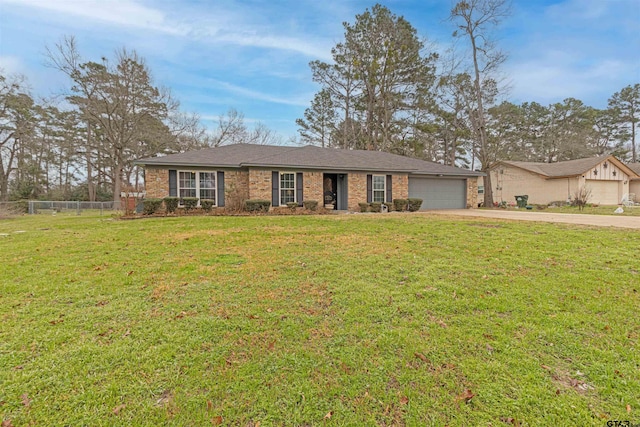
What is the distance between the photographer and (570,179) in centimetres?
2117

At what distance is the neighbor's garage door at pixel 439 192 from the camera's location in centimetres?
1733

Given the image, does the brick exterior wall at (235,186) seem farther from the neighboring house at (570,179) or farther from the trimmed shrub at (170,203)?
the neighboring house at (570,179)

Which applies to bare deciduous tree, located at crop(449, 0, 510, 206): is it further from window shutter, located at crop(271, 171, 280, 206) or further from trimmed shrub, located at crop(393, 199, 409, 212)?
window shutter, located at crop(271, 171, 280, 206)

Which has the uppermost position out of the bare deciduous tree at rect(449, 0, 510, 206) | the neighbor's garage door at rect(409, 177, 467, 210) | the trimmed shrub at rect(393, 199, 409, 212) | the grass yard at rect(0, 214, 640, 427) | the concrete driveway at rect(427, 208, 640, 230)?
the bare deciduous tree at rect(449, 0, 510, 206)

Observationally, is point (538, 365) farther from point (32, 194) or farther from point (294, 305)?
point (32, 194)

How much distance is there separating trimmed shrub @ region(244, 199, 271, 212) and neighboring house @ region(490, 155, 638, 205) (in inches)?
862

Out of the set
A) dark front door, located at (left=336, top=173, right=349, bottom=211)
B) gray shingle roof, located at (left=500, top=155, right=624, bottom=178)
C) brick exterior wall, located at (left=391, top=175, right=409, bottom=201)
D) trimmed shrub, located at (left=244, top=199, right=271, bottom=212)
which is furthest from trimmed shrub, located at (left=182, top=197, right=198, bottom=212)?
gray shingle roof, located at (left=500, top=155, right=624, bottom=178)

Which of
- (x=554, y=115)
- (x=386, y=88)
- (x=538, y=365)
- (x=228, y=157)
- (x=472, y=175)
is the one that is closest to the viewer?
(x=538, y=365)

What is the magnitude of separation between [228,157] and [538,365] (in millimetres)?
14407

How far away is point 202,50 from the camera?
14672 mm

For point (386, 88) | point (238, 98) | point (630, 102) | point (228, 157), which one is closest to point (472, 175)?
point (386, 88)

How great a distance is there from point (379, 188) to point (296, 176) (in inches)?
185

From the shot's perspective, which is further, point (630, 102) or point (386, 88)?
point (630, 102)

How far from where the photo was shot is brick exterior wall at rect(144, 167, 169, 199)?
1285cm
